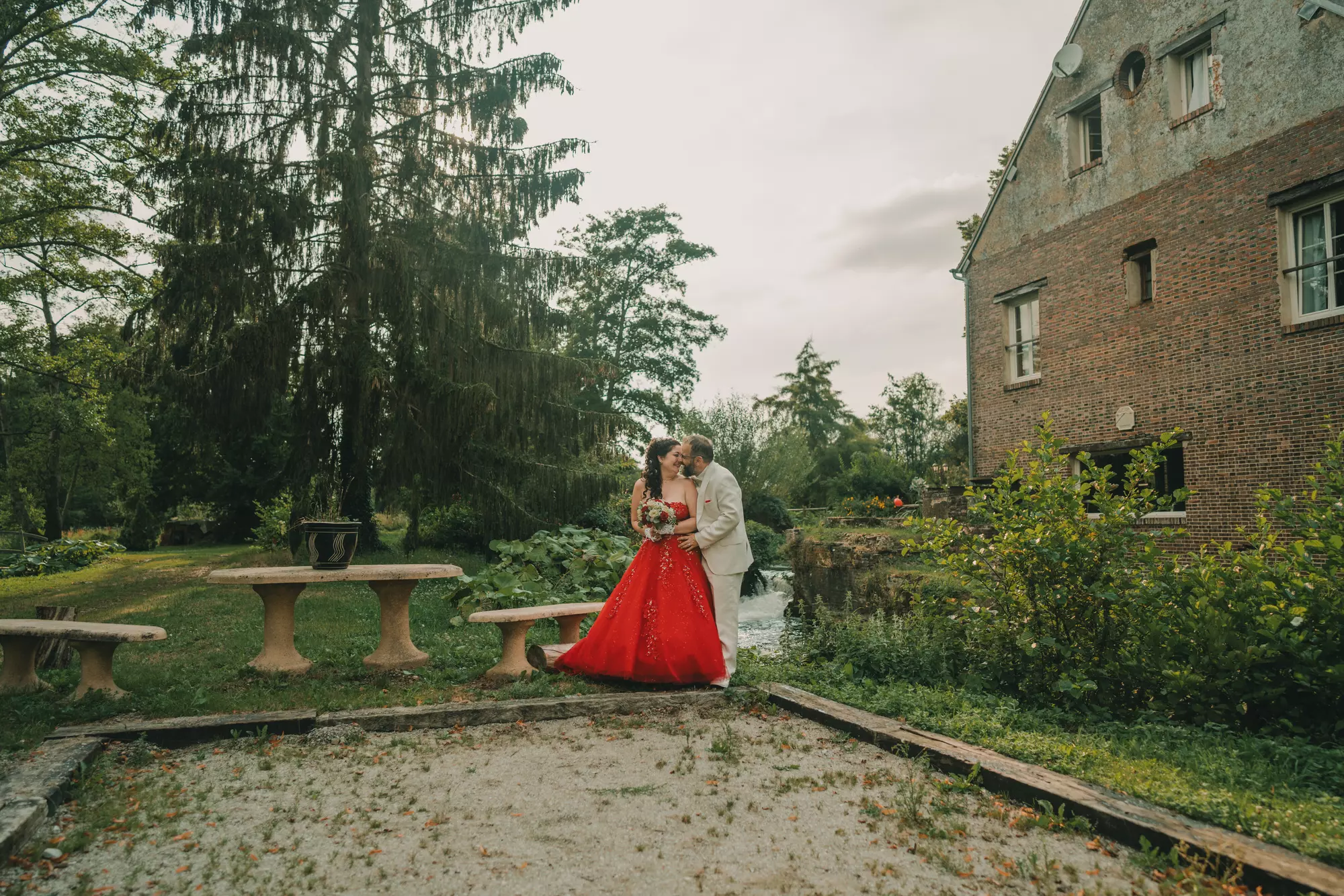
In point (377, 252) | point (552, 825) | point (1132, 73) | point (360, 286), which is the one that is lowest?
point (552, 825)

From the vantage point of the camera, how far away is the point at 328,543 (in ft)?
22.3

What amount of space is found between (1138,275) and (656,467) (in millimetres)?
11915

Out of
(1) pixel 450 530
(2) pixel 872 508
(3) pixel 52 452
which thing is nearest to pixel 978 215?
(2) pixel 872 508

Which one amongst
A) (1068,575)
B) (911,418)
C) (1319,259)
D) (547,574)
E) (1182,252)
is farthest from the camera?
(911,418)

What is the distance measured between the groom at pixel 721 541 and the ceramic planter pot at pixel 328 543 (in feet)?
9.30

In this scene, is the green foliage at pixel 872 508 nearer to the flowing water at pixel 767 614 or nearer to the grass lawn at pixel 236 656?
the flowing water at pixel 767 614

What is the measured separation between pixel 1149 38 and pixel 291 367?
16.2 meters

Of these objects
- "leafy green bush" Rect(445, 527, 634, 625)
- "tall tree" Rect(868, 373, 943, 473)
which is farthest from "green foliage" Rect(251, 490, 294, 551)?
"tall tree" Rect(868, 373, 943, 473)

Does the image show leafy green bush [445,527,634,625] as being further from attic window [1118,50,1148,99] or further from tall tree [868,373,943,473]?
tall tree [868,373,943,473]

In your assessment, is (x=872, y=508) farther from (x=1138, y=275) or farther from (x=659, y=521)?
(x=659, y=521)

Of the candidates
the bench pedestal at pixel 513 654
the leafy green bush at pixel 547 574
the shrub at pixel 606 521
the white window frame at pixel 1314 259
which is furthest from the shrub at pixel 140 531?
the white window frame at pixel 1314 259

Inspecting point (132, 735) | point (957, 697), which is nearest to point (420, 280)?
point (132, 735)

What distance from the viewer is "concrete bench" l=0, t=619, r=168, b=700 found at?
577 cm

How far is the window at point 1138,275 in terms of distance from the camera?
14.5 metres
